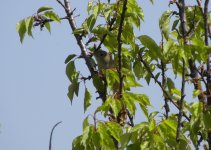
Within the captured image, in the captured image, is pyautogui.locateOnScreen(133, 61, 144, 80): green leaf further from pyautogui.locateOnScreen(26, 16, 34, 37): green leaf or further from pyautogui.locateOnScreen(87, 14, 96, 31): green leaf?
pyautogui.locateOnScreen(26, 16, 34, 37): green leaf

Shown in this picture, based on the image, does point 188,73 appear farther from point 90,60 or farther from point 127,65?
point 90,60

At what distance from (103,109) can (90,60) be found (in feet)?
2.41

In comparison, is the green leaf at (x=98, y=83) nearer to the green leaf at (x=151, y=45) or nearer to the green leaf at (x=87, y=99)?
the green leaf at (x=87, y=99)

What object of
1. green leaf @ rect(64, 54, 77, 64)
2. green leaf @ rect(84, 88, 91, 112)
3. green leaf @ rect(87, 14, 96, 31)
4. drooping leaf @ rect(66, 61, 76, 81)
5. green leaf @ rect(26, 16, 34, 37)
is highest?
green leaf @ rect(26, 16, 34, 37)

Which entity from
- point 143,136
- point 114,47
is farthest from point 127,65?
point 143,136

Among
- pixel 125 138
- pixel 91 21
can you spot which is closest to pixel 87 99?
pixel 91 21

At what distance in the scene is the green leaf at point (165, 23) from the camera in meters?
3.83

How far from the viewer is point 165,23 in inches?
155

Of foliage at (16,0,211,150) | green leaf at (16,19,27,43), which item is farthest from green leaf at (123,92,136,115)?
green leaf at (16,19,27,43)

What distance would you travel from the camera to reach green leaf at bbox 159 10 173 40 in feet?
12.6

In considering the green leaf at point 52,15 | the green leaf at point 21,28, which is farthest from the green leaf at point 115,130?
the green leaf at point 21,28

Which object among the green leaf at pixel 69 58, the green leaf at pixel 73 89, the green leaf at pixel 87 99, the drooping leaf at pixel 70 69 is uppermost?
the green leaf at pixel 69 58

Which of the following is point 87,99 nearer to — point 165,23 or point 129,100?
point 129,100

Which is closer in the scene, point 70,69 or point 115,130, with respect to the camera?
point 115,130
